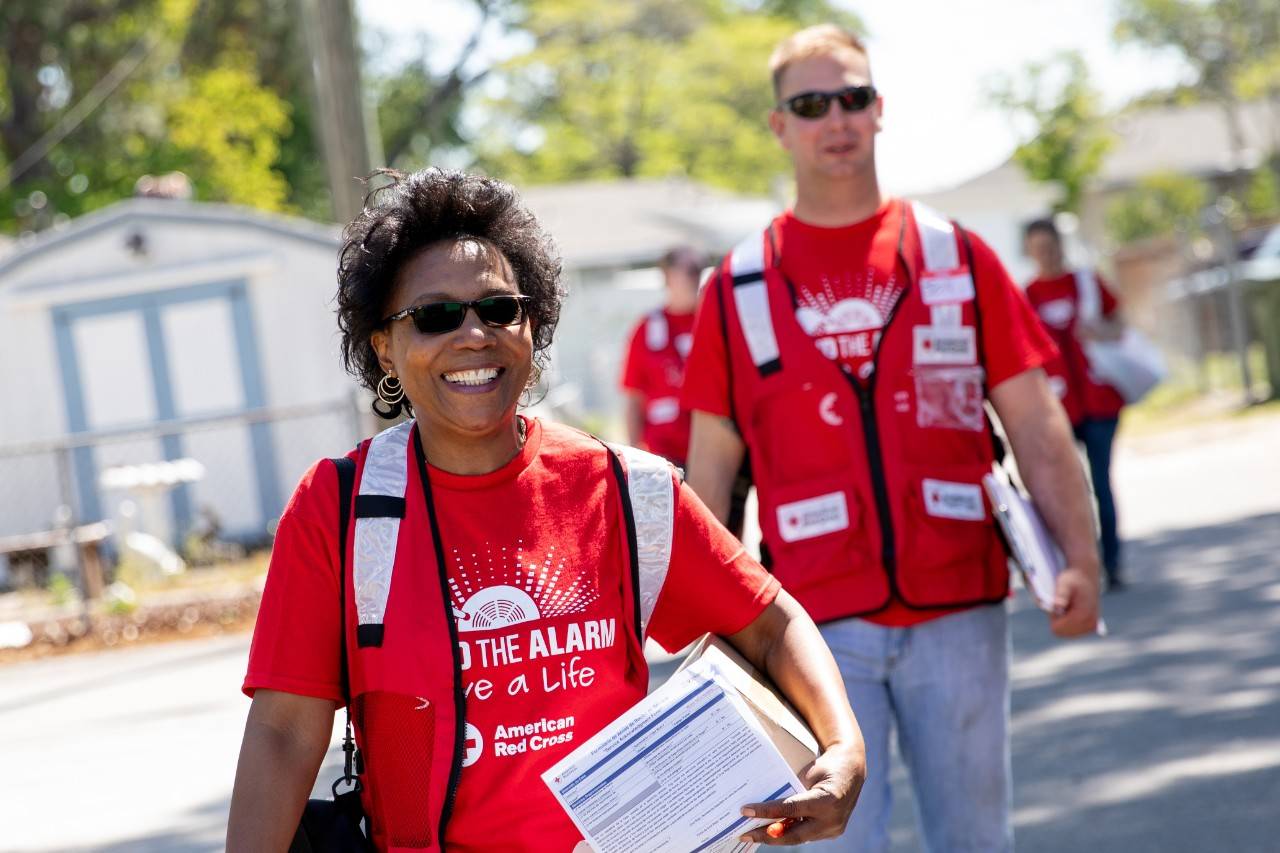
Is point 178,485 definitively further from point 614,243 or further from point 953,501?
point 614,243

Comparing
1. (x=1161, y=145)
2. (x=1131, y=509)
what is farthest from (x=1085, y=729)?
(x=1161, y=145)

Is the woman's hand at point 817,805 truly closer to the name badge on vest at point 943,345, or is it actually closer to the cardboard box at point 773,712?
the cardboard box at point 773,712

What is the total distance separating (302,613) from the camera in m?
2.71

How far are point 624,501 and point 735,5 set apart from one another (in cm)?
6741

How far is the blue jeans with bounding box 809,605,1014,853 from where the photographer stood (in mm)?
4051

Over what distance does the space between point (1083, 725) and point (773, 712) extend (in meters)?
4.94

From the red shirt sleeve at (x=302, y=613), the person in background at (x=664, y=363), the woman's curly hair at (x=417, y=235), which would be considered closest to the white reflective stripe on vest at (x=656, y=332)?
the person in background at (x=664, y=363)

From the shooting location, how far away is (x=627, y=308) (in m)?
47.7

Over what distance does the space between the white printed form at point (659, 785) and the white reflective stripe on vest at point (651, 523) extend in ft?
1.01

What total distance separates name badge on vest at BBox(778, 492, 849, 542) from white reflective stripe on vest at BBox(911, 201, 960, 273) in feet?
1.88

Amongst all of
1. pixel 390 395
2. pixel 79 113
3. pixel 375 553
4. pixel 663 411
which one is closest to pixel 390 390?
pixel 390 395

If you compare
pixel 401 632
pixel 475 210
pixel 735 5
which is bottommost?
pixel 401 632

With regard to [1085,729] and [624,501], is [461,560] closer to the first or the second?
[624,501]

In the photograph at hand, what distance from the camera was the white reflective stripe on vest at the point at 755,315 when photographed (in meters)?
4.20
